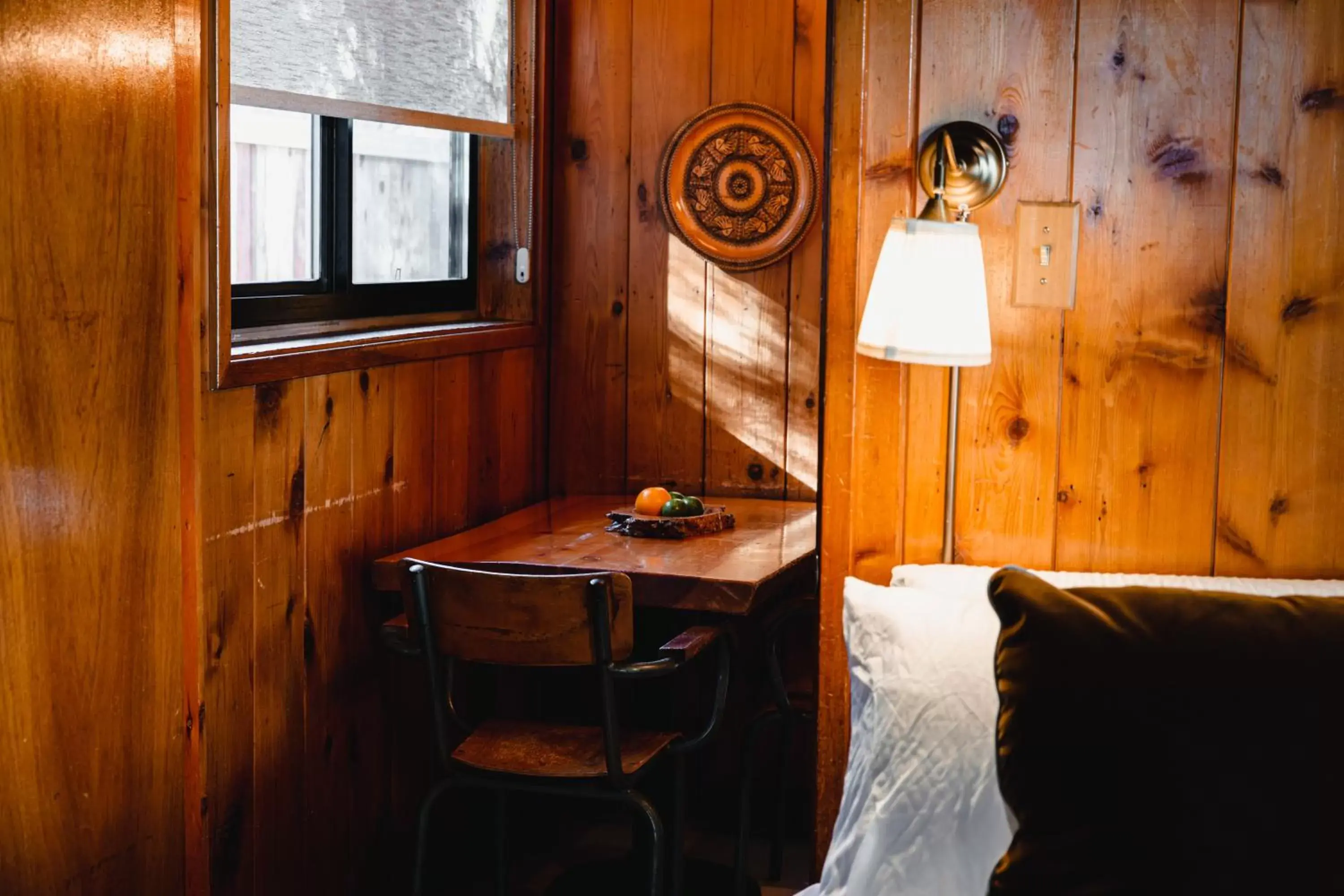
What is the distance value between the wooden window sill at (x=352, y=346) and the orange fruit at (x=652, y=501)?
1.69ft

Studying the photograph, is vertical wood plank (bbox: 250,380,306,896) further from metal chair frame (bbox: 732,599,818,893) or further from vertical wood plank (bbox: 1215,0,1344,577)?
vertical wood plank (bbox: 1215,0,1344,577)

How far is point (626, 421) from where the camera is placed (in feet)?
11.8

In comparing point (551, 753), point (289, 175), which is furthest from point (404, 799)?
point (289, 175)

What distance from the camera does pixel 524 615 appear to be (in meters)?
2.32

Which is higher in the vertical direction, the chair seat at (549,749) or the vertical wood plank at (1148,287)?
the vertical wood plank at (1148,287)

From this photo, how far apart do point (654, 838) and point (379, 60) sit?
167 centimetres

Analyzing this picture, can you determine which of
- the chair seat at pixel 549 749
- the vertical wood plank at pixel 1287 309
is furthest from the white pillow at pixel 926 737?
the chair seat at pixel 549 749

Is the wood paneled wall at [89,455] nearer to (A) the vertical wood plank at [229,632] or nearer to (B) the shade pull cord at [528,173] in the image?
(A) the vertical wood plank at [229,632]

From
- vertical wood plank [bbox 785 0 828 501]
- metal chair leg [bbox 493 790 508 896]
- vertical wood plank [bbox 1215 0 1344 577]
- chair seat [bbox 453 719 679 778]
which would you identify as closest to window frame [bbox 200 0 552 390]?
vertical wood plank [bbox 785 0 828 501]

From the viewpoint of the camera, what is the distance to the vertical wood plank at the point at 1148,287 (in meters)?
1.90

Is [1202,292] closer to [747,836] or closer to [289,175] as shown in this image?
[747,836]

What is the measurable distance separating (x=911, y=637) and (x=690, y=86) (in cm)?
205

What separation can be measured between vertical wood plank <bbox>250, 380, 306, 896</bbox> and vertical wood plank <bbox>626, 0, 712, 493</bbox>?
119 cm

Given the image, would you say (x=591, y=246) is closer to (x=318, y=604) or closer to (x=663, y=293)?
(x=663, y=293)
